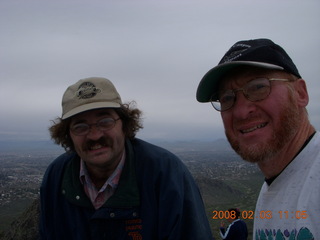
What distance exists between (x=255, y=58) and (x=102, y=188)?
232cm

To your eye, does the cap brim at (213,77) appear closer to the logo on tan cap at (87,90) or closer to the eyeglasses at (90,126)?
the eyeglasses at (90,126)

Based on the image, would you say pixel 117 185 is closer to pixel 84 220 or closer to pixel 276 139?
pixel 84 220

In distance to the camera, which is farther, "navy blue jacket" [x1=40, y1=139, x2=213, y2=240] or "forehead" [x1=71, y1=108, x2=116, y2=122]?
"forehead" [x1=71, y1=108, x2=116, y2=122]

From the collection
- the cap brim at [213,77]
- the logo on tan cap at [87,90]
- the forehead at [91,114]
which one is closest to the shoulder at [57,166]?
the forehead at [91,114]

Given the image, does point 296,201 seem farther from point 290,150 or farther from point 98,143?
point 98,143

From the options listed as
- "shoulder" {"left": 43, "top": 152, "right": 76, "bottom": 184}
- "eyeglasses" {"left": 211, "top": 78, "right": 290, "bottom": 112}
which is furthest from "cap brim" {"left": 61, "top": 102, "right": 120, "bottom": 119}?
"eyeglasses" {"left": 211, "top": 78, "right": 290, "bottom": 112}

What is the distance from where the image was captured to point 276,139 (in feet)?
6.78

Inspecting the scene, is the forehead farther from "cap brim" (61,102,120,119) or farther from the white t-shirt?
the white t-shirt

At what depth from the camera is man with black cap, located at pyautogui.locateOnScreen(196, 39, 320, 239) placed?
1.92 meters

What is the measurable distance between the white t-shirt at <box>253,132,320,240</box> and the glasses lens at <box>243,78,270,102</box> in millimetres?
485

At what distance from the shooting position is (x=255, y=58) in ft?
6.81

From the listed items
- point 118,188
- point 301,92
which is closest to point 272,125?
point 301,92

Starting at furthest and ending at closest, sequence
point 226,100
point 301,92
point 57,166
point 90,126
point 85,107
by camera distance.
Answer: point 57,166, point 90,126, point 85,107, point 226,100, point 301,92

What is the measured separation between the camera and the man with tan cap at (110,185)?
3.05 m
